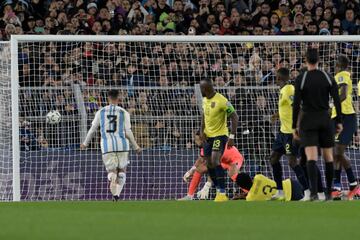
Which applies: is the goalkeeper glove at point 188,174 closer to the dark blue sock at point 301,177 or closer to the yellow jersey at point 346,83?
the dark blue sock at point 301,177

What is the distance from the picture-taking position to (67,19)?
26.2m

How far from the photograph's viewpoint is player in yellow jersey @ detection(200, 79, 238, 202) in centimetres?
1983

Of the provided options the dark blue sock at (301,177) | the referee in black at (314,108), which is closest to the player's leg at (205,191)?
the dark blue sock at (301,177)

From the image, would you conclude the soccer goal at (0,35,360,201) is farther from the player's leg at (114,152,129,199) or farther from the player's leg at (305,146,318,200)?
the player's leg at (305,146,318,200)

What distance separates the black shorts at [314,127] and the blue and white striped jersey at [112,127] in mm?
5141

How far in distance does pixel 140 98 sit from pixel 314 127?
718cm

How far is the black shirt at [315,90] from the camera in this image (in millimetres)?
15922

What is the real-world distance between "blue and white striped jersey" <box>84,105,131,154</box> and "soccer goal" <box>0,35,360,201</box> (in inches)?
61.1

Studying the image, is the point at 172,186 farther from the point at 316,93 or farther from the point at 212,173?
the point at 316,93

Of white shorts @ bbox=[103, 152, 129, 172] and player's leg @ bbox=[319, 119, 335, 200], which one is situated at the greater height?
player's leg @ bbox=[319, 119, 335, 200]

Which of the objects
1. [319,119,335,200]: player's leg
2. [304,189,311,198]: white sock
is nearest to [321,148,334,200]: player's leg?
[319,119,335,200]: player's leg

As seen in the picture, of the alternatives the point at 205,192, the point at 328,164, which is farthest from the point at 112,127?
the point at 328,164

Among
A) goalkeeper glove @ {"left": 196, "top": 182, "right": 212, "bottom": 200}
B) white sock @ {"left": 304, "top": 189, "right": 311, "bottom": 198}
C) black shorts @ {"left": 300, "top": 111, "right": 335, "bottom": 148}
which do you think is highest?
black shorts @ {"left": 300, "top": 111, "right": 335, "bottom": 148}

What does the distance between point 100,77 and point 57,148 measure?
1607 mm
